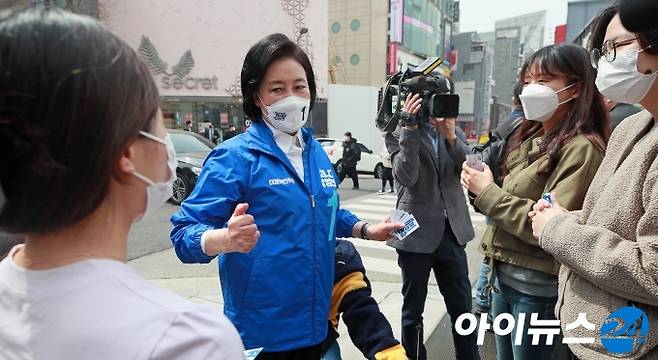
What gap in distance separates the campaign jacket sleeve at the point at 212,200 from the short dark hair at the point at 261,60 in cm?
32

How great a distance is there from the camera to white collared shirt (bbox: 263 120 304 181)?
1.81m

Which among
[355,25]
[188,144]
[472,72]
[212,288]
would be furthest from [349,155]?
[472,72]

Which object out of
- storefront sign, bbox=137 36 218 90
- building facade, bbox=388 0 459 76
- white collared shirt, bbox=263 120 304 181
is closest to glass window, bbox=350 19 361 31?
building facade, bbox=388 0 459 76

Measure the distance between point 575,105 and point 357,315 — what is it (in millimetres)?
1386

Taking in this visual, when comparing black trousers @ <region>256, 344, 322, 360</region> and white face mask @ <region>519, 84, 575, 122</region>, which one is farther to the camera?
white face mask @ <region>519, 84, 575, 122</region>

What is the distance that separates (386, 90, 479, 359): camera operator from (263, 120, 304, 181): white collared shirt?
0.92 metres

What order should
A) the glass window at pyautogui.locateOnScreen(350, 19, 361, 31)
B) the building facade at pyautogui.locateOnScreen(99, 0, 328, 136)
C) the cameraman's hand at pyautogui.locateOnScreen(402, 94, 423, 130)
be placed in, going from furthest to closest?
the glass window at pyautogui.locateOnScreen(350, 19, 361, 31)
the building facade at pyautogui.locateOnScreen(99, 0, 328, 136)
the cameraman's hand at pyautogui.locateOnScreen(402, 94, 423, 130)

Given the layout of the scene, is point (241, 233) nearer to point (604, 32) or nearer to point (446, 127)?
point (604, 32)

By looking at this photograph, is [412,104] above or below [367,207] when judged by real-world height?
above

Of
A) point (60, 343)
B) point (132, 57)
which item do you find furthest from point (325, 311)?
point (132, 57)

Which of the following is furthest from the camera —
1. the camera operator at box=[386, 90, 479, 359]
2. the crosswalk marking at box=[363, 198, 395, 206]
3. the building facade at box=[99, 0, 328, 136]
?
the building facade at box=[99, 0, 328, 136]

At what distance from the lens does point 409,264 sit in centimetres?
272

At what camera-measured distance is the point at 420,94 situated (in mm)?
2596

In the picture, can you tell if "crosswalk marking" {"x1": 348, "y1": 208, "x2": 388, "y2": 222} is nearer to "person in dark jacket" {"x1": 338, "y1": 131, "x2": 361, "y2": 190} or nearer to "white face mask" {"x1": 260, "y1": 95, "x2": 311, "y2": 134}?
"person in dark jacket" {"x1": 338, "y1": 131, "x2": 361, "y2": 190}
